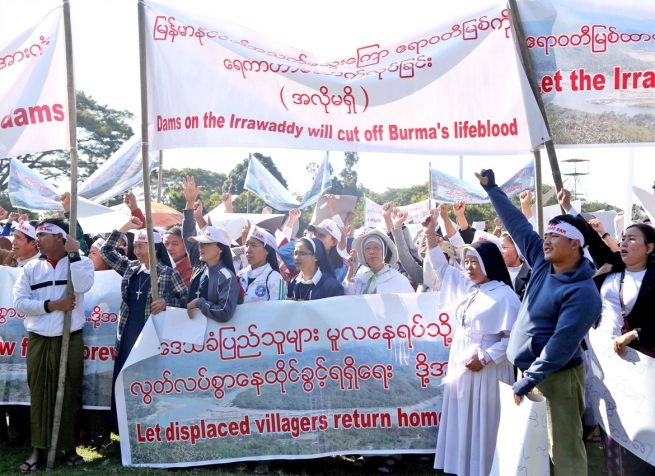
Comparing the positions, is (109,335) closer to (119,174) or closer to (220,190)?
(119,174)

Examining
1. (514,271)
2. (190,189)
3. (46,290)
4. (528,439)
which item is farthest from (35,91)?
(528,439)

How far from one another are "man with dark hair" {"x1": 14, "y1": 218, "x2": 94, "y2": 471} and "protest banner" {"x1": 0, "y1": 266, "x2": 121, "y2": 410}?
11.6 inches

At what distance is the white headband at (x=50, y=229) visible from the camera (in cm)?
535

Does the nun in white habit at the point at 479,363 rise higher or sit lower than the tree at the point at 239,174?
lower

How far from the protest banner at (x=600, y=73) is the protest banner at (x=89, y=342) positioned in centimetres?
413

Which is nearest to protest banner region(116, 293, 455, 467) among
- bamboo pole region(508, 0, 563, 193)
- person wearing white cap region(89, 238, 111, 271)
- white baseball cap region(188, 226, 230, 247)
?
white baseball cap region(188, 226, 230, 247)

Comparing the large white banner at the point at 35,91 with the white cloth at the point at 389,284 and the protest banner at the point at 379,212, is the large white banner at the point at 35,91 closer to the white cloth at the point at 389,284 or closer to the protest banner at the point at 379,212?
the white cloth at the point at 389,284

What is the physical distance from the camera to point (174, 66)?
16.7ft

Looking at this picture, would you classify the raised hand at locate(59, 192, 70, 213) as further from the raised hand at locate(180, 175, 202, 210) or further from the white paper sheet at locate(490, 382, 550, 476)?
the white paper sheet at locate(490, 382, 550, 476)

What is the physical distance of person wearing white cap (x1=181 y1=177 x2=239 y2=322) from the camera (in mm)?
5109

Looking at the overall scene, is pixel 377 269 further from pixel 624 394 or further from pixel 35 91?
pixel 35 91

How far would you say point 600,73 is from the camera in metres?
4.41

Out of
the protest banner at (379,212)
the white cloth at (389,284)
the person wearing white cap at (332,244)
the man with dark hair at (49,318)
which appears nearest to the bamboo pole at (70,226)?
the man with dark hair at (49,318)

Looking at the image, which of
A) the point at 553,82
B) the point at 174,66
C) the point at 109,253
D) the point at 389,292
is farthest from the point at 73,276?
the point at 553,82
